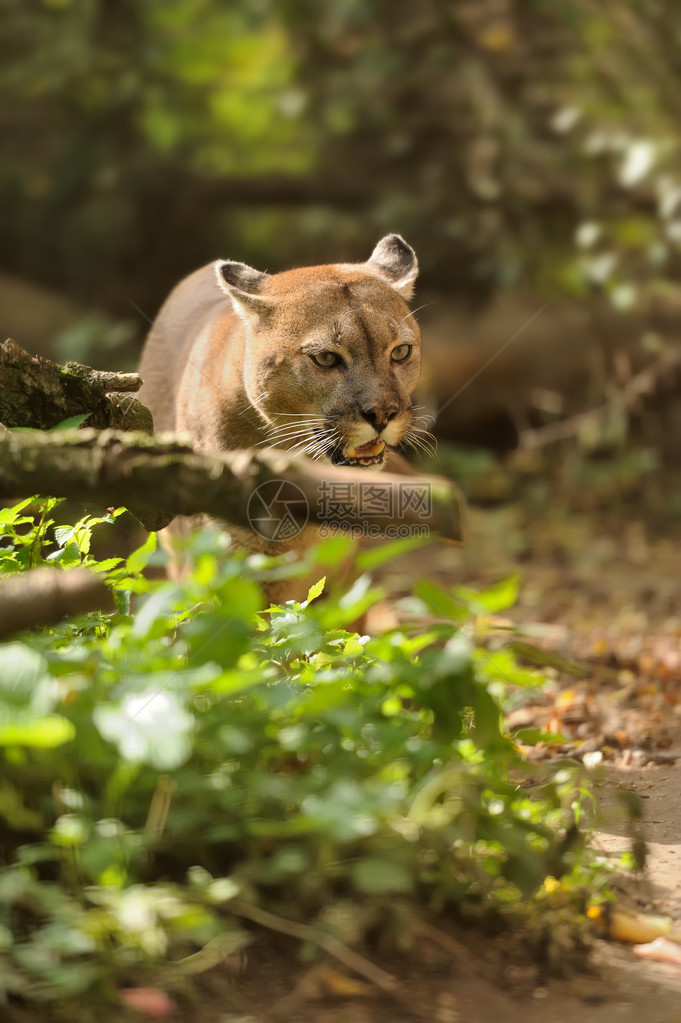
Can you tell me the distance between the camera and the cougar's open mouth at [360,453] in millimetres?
3977

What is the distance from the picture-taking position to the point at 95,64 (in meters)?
9.17

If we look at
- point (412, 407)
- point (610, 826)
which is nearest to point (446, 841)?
point (610, 826)

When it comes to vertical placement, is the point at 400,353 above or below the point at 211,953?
above

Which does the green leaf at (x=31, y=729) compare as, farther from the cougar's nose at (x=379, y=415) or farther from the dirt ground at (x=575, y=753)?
the cougar's nose at (x=379, y=415)

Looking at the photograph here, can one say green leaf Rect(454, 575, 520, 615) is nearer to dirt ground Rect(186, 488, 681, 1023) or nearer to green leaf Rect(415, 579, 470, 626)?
green leaf Rect(415, 579, 470, 626)

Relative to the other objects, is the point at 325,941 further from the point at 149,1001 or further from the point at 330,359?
the point at 330,359

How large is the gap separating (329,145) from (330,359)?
20.9ft

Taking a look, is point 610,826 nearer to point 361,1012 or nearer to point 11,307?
point 361,1012

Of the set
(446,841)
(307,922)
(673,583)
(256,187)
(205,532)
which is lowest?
(673,583)

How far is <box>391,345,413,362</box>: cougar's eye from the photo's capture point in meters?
4.16

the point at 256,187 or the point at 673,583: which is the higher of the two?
the point at 256,187

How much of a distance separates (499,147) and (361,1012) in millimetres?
7735

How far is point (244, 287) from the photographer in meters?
4.45

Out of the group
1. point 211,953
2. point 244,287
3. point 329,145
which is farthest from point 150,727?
point 329,145
